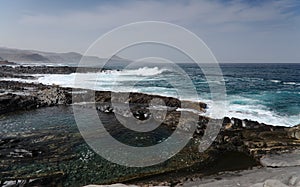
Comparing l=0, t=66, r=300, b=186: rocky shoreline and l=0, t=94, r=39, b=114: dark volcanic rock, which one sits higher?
l=0, t=94, r=39, b=114: dark volcanic rock

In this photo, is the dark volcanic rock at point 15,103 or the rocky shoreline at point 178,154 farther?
the dark volcanic rock at point 15,103

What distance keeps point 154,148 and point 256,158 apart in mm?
4965

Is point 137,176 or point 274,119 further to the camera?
point 274,119

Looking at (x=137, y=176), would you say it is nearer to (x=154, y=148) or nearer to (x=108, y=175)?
(x=108, y=175)

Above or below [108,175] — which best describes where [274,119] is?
above

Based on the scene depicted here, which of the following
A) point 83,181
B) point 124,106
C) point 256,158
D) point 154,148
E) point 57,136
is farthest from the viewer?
point 124,106

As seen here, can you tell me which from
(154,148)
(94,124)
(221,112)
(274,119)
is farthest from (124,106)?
(274,119)

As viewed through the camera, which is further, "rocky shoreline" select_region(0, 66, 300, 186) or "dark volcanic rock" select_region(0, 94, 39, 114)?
"dark volcanic rock" select_region(0, 94, 39, 114)

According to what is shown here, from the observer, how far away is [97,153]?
505 inches

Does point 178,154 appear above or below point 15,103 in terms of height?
below

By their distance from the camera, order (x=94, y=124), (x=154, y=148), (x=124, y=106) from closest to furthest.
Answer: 1. (x=154, y=148)
2. (x=94, y=124)
3. (x=124, y=106)

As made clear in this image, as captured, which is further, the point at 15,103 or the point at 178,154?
the point at 15,103

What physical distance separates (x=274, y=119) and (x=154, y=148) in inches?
393

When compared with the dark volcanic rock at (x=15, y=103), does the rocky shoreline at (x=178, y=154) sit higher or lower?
lower
